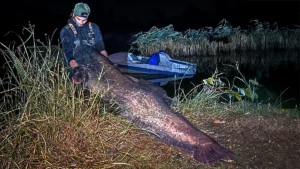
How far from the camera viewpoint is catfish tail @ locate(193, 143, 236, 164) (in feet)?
11.5

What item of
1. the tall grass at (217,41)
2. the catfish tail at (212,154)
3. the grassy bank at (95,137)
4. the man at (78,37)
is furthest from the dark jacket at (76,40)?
the tall grass at (217,41)

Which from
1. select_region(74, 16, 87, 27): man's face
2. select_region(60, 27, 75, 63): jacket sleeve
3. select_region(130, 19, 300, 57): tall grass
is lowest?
select_region(130, 19, 300, 57): tall grass

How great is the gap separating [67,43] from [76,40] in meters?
0.15

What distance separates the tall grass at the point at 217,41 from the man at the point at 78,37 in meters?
9.71

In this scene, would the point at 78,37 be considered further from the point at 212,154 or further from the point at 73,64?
the point at 212,154

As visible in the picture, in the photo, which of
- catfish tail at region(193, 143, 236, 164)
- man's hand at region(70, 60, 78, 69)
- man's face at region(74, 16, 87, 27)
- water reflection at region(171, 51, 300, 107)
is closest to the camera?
catfish tail at region(193, 143, 236, 164)

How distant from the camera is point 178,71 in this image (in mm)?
12773

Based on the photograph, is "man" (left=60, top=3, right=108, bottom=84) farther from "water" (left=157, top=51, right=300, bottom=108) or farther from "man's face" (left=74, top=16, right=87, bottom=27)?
"water" (left=157, top=51, right=300, bottom=108)

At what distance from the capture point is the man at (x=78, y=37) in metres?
5.21

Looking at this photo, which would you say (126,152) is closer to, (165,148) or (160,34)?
(165,148)

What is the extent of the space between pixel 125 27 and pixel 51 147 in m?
29.7

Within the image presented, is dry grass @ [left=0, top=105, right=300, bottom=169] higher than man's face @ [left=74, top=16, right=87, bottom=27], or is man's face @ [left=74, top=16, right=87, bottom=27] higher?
man's face @ [left=74, top=16, right=87, bottom=27]

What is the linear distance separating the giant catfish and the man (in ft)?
0.71

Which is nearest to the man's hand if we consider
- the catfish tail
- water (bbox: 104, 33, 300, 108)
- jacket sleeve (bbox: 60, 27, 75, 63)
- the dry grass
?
jacket sleeve (bbox: 60, 27, 75, 63)
